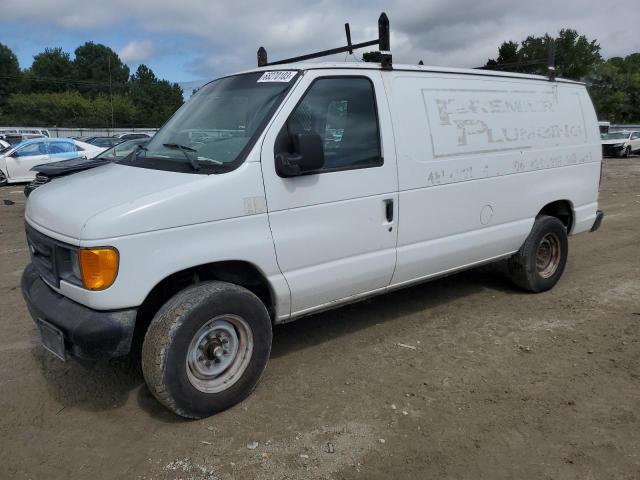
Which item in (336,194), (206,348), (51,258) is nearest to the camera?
(51,258)

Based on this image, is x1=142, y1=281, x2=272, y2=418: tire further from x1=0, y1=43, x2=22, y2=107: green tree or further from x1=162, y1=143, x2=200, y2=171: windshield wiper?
x1=0, y1=43, x2=22, y2=107: green tree

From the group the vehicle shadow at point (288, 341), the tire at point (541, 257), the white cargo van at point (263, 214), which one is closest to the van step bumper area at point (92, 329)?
the white cargo van at point (263, 214)

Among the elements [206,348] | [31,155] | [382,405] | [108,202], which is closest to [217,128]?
[108,202]

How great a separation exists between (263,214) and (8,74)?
97.8 meters

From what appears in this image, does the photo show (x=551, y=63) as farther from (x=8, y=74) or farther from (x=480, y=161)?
(x=8, y=74)

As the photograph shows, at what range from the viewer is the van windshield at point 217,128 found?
349 centimetres

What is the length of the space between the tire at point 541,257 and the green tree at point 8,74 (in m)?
86.2

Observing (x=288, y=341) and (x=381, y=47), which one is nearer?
(x=381, y=47)

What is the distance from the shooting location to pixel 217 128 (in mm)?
3809

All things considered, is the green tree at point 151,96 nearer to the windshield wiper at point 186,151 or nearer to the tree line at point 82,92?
the tree line at point 82,92

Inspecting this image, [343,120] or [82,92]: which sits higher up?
[82,92]

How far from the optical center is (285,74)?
378 cm

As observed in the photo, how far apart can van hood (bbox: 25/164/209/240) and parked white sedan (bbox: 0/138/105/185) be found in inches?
580

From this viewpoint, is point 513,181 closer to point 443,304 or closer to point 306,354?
point 443,304
